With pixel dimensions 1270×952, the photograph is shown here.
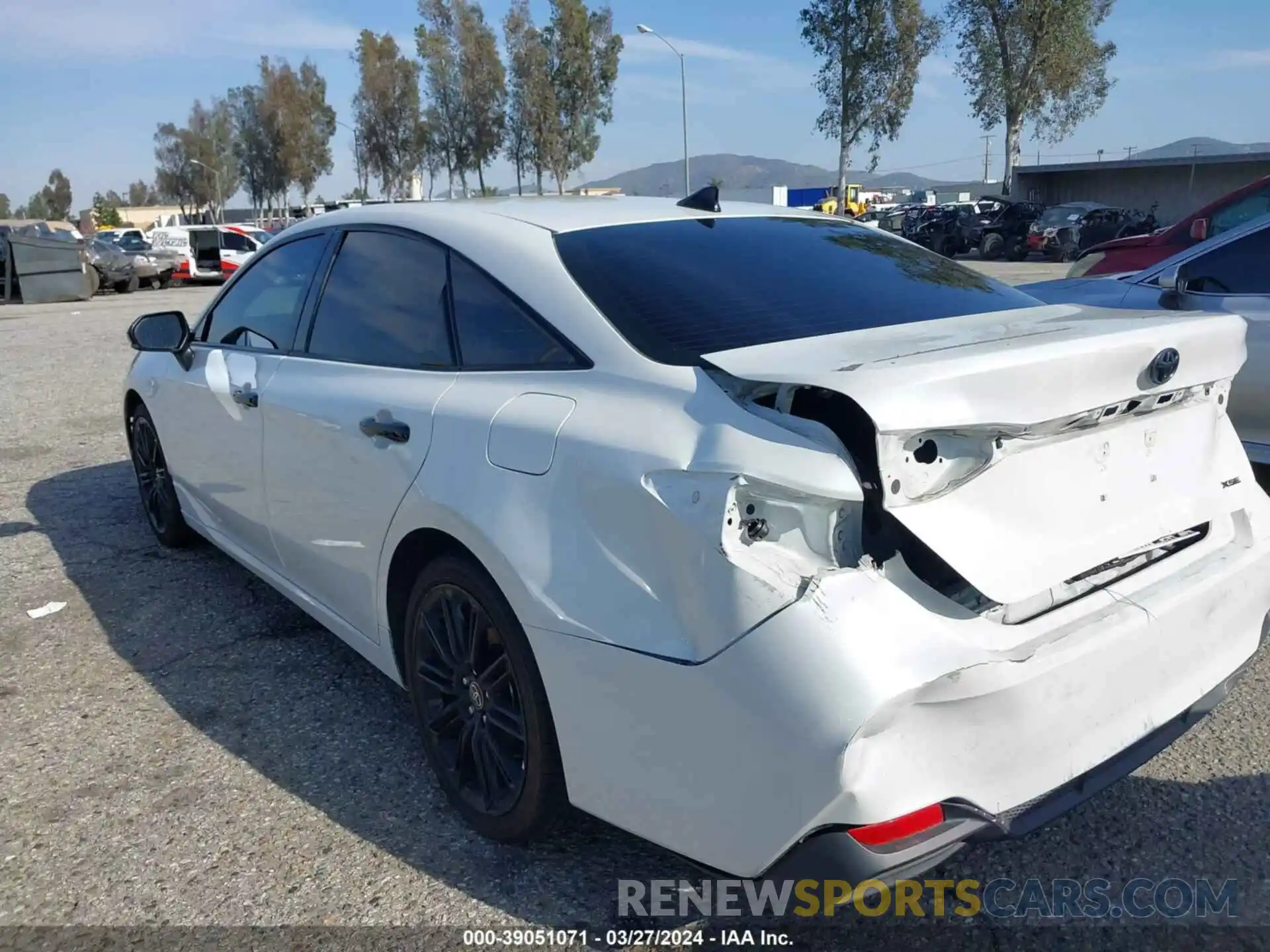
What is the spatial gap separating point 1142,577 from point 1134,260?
641cm

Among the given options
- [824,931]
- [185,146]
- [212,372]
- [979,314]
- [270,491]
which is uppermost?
[185,146]

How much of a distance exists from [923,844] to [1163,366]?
3.78 feet

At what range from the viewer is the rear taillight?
1855 mm

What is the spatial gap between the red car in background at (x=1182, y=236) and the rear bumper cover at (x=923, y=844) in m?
6.34

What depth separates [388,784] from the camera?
9.73ft

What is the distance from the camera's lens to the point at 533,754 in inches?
94.2

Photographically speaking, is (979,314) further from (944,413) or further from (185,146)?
(185,146)

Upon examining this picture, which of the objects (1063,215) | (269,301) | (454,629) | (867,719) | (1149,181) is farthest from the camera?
(1149,181)

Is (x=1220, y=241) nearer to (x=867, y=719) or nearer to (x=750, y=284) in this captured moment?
(x=750, y=284)

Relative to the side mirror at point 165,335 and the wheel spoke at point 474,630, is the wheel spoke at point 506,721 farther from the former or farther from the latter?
the side mirror at point 165,335

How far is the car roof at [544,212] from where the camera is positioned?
9.80 feet

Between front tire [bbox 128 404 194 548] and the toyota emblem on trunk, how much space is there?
3995mm

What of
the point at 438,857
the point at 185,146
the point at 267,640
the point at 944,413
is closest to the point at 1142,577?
the point at 944,413

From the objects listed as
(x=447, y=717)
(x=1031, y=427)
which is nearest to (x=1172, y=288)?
(x=1031, y=427)
